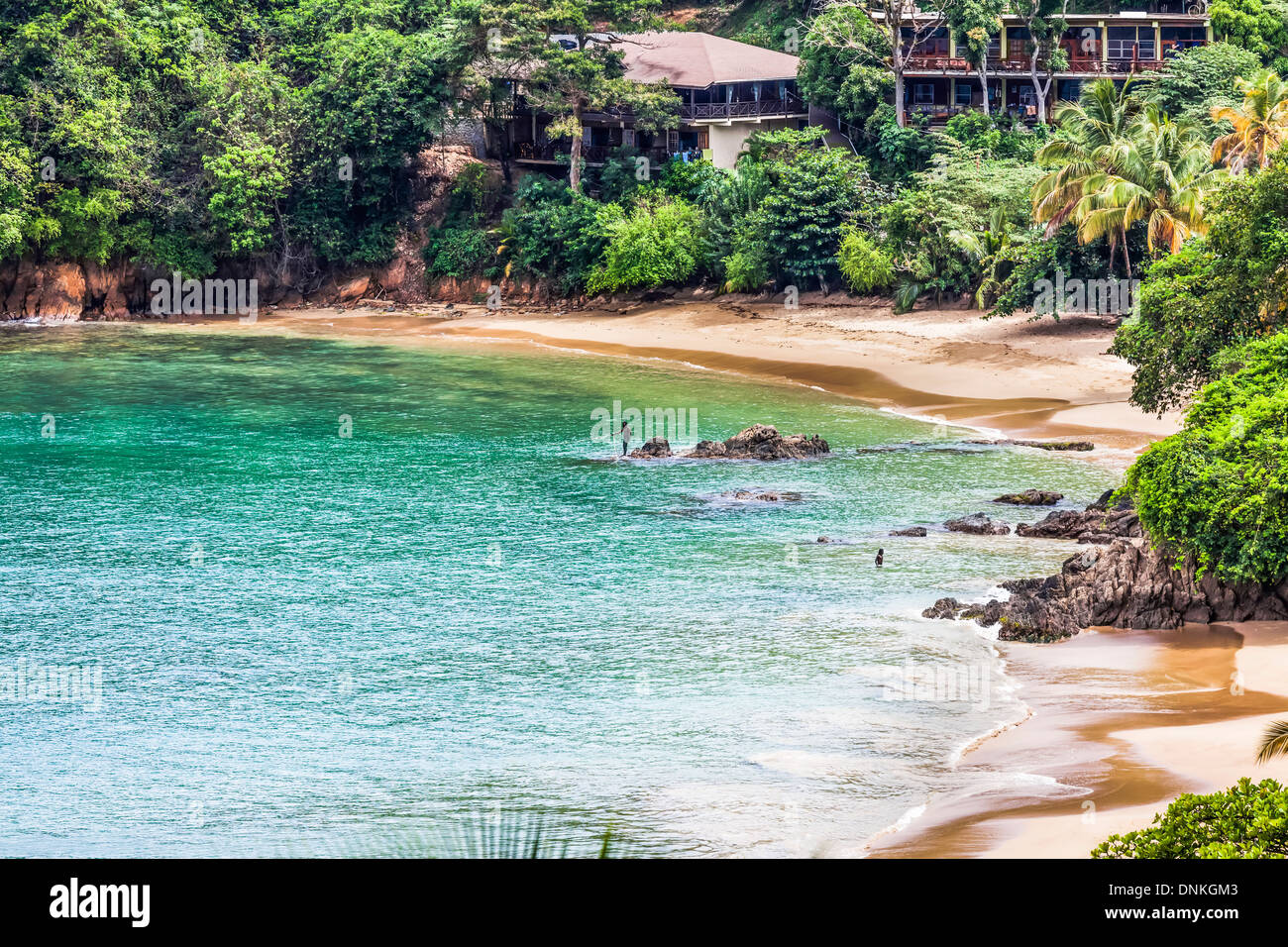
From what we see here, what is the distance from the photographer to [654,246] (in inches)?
2591

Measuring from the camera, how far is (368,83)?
229 feet

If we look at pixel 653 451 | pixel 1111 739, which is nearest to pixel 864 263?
pixel 653 451

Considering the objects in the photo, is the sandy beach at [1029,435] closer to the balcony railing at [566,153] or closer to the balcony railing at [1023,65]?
the balcony railing at [566,153]

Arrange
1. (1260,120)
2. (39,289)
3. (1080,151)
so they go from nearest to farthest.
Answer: (1260,120) → (1080,151) → (39,289)

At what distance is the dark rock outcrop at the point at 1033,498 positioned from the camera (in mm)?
35125

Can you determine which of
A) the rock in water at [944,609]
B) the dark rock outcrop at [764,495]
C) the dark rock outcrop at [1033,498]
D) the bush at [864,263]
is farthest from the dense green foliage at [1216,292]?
the bush at [864,263]

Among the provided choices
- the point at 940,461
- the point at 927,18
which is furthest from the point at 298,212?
the point at 940,461

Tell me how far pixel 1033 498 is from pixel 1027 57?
40.6 metres

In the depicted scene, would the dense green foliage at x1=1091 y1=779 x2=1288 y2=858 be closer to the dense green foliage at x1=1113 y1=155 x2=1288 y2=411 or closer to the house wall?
the dense green foliage at x1=1113 y1=155 x2=1288 y2=411

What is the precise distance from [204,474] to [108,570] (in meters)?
9.85

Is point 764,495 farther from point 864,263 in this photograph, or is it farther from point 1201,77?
point 1201,77

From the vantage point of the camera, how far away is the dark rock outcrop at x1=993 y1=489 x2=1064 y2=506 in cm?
3512

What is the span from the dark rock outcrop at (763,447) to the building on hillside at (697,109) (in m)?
31.2

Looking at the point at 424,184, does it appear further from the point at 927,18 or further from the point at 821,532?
the point at 821,532
